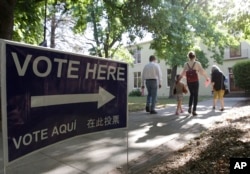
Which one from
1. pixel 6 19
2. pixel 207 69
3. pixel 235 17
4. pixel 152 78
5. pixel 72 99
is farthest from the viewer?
pixel 207 69

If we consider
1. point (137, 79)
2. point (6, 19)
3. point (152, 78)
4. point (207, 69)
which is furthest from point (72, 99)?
point (137, 79)

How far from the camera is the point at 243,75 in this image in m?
21.4

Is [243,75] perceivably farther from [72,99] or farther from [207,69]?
[72,99]

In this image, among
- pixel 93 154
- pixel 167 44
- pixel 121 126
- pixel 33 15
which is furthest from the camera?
pixel 167 44

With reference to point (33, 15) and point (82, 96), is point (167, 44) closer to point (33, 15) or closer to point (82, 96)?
point (33, 15)

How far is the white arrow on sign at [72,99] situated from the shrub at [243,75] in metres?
18.7

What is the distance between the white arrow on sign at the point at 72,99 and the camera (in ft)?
9.90

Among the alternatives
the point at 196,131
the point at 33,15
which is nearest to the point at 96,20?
the point at 33,15

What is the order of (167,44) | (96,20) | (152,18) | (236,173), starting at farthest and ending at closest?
(96,20)
(167,44)
(152,18)
(236,173)

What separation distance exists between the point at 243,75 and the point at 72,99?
19725mm

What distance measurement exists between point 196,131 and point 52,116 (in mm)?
4428

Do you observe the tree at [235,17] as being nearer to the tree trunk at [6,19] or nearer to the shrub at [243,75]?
the shrub at [243,75]

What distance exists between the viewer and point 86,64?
12.0 ft

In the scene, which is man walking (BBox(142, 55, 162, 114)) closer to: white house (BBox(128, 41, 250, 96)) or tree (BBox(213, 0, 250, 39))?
tree (BBox(213, 0, 250, 39))
